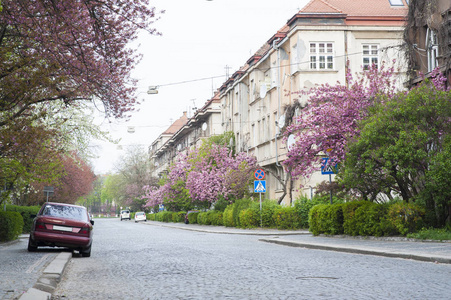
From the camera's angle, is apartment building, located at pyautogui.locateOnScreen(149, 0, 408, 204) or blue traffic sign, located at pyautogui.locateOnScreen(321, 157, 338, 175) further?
apartment building, located at pyautogui.locateOnScreen(149, 0, 408, 204)

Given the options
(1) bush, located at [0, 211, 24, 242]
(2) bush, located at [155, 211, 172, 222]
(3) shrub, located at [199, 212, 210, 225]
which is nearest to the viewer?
(1) bush, located at [0, 211, 24, 242]

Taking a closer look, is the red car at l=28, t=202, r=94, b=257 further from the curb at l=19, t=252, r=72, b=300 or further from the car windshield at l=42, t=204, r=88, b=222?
the curb at l=19, t=252, r=72, b=300

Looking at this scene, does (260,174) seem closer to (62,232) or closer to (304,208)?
(304,208)

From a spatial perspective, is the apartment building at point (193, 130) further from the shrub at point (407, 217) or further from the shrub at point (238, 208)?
the shrub at point (407, 217)

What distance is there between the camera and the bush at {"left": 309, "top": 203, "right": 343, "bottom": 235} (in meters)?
24.4

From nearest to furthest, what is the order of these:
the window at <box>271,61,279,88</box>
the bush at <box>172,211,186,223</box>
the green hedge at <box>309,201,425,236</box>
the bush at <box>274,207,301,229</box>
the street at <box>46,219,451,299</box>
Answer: the street at <box>46,219,451,299</box> < the green hedge at <box>309,201,425,236</box> < the bush at <box>274,207,301,229</box> < the window at <box>271,61,279,88</box> < the bush at <box>172,211,186,223</box>

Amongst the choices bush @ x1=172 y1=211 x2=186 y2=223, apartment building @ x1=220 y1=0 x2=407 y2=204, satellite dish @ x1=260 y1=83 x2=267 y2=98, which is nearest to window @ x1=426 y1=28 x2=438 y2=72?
apartment building @ x1=220 y1=0 x2=407 y2=204

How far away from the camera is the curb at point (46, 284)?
8375mm

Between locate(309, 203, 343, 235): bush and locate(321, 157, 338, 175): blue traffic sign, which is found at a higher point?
locate(321, 157, 338, 175): blue traffic sign

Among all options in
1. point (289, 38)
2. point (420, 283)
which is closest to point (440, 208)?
point (420, 283)

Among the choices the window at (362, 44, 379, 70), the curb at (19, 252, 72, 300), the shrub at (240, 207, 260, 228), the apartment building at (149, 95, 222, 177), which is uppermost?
the apartment building at (149, 95, 222, 177)

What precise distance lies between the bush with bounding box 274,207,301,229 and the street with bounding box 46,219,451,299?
17.4 meters

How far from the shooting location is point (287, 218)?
34.1 meters

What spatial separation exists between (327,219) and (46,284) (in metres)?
16.4
